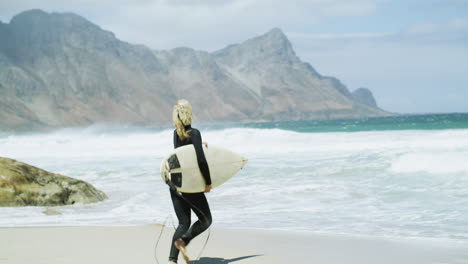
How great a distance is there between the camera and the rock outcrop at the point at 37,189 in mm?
8852

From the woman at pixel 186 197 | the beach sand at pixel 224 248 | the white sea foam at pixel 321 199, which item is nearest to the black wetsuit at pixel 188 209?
the woman at pixel 186 197

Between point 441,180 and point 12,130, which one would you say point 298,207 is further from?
point 12,130

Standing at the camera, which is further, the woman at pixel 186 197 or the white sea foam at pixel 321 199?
the white sea foam at pixel 321 199

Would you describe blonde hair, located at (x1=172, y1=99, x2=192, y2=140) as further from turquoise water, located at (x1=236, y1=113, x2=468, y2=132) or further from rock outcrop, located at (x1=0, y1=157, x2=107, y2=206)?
turquoise water, located at (x1=236, y1=113, x2=468, y2=132)

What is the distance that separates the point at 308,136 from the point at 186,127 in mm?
28736

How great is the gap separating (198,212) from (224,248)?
119 centimetres

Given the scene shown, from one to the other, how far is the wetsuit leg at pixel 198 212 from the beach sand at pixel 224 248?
53 centimetres

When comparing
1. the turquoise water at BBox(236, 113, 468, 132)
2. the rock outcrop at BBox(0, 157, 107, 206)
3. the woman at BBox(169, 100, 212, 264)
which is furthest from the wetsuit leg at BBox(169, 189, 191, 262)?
the turquoise water at BBox(236, 113, 468, 132)

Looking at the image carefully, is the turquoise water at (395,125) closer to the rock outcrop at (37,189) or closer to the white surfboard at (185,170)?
the rock outcrop at (37,189)

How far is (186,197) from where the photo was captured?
4.49 metres

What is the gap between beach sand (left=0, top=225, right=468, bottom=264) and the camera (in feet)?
16.5

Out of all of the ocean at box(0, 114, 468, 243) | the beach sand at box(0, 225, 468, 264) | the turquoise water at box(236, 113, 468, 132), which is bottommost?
the turquoise water at box(236, 113, 468, 132)

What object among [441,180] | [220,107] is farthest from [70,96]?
[441,180]

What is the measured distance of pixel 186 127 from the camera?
444 cm
